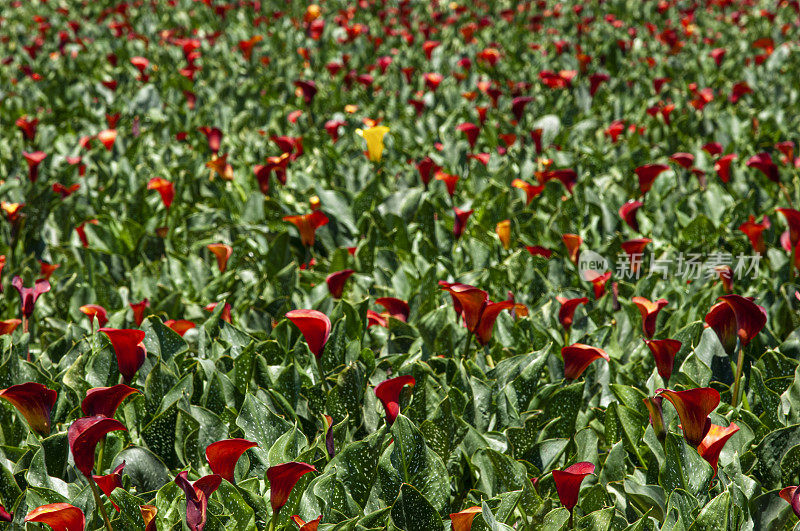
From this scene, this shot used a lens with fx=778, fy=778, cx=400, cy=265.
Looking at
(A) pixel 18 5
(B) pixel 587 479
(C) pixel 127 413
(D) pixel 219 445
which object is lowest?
(B) pixel 587 479

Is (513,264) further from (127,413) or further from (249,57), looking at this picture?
(249,57)

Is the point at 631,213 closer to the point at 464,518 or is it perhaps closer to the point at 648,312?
the point at 648,312

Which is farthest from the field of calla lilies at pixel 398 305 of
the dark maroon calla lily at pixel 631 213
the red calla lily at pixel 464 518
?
the dark maroon calla lily at pixel 631 213

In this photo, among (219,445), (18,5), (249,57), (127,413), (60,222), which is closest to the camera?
(219,445)

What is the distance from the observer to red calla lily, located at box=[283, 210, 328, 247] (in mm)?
2957

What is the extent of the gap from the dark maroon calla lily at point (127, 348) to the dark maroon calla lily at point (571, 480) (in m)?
1.05

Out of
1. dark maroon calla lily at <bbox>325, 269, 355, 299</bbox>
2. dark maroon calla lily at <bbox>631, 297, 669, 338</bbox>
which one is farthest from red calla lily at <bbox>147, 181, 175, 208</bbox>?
dark maroon calla lily at <bbox>631, 297, 669, 338</bbox>

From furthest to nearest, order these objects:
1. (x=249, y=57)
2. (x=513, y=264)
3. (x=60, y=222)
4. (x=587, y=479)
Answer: (x=249, y=57) → (x=60, y=222) → (x=513, y=264) → (x=587, y=479)

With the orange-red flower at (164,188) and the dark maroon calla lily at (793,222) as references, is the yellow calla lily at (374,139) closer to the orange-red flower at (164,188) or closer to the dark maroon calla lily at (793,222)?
the orange-red flower at (164,188)

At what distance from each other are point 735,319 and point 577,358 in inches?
17.0

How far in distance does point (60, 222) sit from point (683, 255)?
106 inches

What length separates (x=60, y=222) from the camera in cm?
351

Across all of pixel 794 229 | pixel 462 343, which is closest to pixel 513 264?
pixel 462 343

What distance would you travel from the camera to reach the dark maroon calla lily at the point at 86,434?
1513 millimetres
